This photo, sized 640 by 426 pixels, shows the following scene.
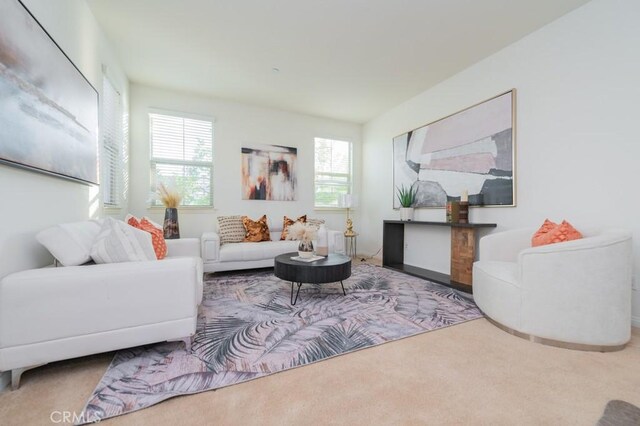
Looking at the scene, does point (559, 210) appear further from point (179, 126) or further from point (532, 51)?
point (179, 126)

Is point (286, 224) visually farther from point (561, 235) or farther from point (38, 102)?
point (561, 235)

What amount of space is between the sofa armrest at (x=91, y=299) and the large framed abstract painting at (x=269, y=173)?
305 centimetres

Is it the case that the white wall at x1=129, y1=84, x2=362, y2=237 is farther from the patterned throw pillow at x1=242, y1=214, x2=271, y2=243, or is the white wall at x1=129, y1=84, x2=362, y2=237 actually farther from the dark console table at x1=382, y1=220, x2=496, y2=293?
the dark console table at x1=382, y1=220, x2=496, y2=293

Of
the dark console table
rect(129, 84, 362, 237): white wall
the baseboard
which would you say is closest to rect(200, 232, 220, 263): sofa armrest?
rect(129, 84, 362, 237): white wall

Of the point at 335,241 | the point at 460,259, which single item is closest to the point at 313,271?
the point at 335,241

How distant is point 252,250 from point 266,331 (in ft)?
5.92

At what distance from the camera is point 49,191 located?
183 cm

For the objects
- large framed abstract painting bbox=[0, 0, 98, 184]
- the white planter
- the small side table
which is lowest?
the small side table

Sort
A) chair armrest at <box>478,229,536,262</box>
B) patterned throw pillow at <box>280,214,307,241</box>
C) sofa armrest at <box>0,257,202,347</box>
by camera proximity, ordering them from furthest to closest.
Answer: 1. patterned throw pillow at <box>280,214,307,241</box>
2. chair armrest at <box>478,229,536,262</box>
3. sofa armrest at <box>0,257,202,347</box>

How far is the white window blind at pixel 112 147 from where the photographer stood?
116 inches

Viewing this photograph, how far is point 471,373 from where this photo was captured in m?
1.49

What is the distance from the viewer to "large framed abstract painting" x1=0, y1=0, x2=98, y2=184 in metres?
1.37

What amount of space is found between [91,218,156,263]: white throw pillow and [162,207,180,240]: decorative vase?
1.84 m

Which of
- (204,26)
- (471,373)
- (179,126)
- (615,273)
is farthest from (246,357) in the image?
(179,126)
